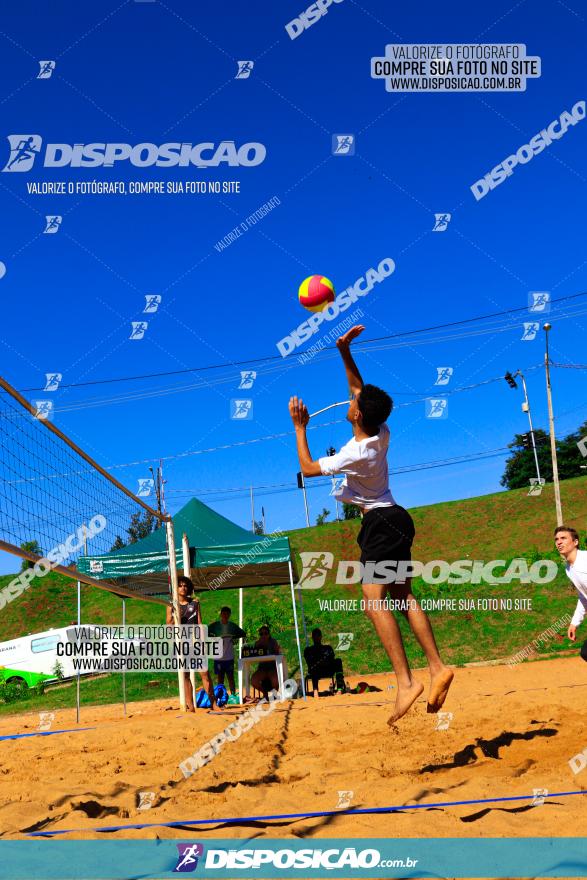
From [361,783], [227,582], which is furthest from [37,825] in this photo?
[227,582]

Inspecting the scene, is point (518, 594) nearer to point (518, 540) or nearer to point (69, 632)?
point (518, 540)

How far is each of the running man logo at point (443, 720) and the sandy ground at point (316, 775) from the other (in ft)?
0.18

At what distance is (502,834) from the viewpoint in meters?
2.45

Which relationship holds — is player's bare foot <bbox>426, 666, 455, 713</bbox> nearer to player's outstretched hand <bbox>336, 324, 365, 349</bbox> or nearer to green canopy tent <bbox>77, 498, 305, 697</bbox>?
player's outstretched hand <bbox>336, 324, 365, 349</bbox>

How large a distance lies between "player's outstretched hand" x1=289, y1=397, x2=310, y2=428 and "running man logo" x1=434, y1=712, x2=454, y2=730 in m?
2.61

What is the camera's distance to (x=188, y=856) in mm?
2301

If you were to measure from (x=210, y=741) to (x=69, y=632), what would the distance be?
15468 millimetres

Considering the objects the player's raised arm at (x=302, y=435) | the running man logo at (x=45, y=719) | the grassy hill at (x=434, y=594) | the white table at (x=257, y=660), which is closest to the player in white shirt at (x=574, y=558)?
the player's raised arm at (x=302, y=435)

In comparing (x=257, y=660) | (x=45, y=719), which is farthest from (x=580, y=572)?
(x=45, y=719)

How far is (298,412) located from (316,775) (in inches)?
79.8

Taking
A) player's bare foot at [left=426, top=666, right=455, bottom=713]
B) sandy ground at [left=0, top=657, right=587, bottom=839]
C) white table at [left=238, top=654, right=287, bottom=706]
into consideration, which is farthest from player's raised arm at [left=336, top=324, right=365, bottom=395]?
white table at [left=238, top=654, right=287, bottom=706]

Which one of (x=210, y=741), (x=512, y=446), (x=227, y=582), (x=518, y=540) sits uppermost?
(x=512, y=446)

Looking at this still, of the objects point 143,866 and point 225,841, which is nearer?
point 143,866

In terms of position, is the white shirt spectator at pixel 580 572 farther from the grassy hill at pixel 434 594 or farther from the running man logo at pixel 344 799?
the grassy hill at pixel 434 594
